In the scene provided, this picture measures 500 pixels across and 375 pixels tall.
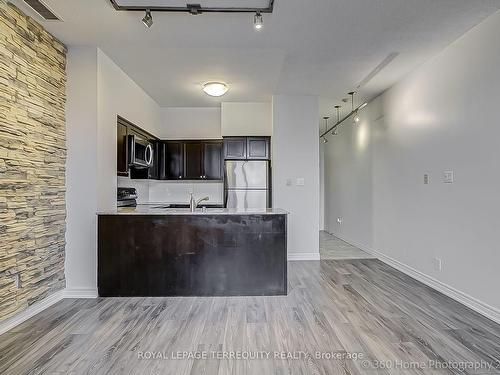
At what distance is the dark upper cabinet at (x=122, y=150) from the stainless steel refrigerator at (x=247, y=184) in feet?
6.20

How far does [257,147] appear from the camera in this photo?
18.2ft

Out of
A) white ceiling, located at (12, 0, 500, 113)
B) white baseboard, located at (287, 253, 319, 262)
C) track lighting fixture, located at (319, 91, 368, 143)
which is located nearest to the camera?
white ceiling, located at (12, 0, 500, 113)

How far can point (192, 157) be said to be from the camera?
5.83 meters

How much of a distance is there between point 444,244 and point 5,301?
13.8 feet

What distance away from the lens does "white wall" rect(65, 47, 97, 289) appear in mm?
3354

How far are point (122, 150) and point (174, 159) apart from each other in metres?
1.90

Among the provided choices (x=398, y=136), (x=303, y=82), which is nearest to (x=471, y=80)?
(x=398, y=136)

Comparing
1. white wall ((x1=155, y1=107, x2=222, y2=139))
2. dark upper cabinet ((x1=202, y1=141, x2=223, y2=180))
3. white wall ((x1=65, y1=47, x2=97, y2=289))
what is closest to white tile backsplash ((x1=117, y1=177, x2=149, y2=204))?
white wall ((x1=155, y1=107, x2=222, y2=139))

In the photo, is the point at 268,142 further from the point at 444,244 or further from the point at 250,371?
the point at 250,371

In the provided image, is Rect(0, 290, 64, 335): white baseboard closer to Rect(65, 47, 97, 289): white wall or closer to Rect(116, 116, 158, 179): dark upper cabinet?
Rect(65, 47, 97, 289): white wall

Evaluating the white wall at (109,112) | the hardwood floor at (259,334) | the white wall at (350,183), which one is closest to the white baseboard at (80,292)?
the hardwood floor at (259,334)

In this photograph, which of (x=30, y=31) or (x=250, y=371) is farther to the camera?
(x=30, y=31)

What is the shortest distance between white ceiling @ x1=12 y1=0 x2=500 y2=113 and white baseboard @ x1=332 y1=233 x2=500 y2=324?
2571mm

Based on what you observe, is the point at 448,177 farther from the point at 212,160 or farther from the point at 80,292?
the point at 80,292
